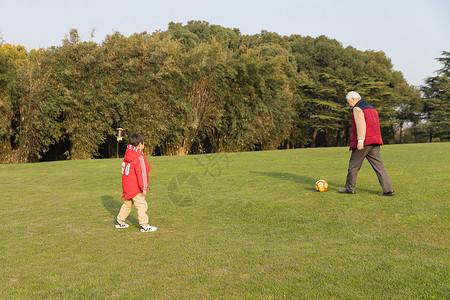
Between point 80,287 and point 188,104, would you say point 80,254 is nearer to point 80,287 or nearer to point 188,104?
point 80,287

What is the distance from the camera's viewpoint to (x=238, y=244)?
479 centimetres

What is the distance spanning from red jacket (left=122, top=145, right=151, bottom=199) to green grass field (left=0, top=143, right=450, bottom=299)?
0.65 metres

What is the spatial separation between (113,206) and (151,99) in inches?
722

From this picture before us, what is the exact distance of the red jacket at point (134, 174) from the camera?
565 cm

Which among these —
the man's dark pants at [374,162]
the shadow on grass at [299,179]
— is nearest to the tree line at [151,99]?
the shadow on grass at [299,179]

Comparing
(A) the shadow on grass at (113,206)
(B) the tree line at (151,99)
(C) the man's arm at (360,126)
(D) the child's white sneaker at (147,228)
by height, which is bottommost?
(A) the shadow on grass at (113,206)

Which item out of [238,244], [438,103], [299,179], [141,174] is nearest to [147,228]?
[141,174]

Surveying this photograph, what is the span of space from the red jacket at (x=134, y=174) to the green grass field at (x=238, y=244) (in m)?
0.65

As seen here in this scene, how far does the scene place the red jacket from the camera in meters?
5.65

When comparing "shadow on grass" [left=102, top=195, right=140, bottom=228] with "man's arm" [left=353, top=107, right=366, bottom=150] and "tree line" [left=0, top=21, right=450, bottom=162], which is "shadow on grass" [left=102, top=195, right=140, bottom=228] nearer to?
"man's arm" [left=353, top=107, right=366, bottom=150]

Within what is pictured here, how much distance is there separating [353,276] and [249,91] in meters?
27.9

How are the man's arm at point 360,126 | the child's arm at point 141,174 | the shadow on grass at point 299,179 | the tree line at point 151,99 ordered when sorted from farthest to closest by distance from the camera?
the tree line at point 151,99 → the shadow on grass at point 299,179 → the man's arm at point 360,126 → the child's arm at point 141,174

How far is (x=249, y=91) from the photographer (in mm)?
30641

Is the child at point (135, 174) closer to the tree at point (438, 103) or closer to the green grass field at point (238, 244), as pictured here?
the green grass field at point (238, 244)
